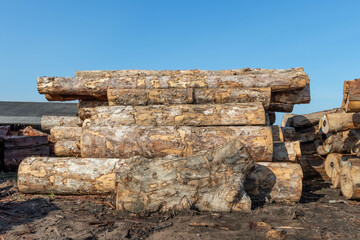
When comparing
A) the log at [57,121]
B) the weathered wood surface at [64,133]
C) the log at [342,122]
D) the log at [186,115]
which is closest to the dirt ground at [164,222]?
the log at [186,115]

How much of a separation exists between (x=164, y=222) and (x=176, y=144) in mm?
1742

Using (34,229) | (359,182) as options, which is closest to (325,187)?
(359,182)

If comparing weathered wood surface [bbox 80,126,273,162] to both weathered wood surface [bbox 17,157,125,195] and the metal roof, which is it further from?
the metal roof

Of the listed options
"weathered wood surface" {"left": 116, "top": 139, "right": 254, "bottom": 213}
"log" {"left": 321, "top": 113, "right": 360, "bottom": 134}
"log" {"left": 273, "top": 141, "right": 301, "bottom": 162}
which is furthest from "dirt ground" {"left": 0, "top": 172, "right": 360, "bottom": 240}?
"log" {"left": 321, "top": 113, "right": 360, "bottom": 134}

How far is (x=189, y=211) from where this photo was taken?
437 centimetres

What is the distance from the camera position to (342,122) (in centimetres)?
788

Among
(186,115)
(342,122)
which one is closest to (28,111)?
(186,115)

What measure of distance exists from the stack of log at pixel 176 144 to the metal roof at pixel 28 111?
9.96 metres

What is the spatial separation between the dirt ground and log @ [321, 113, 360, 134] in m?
3.09

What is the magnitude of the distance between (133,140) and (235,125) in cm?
231

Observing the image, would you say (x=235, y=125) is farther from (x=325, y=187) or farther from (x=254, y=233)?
(x=325, y=187)

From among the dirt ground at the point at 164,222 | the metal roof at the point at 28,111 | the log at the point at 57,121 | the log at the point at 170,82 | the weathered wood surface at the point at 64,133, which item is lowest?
the dirt ground at the point at 164,222

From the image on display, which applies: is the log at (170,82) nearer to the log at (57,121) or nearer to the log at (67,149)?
the log at (67,149)

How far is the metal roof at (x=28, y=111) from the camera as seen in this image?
15.9 meters
